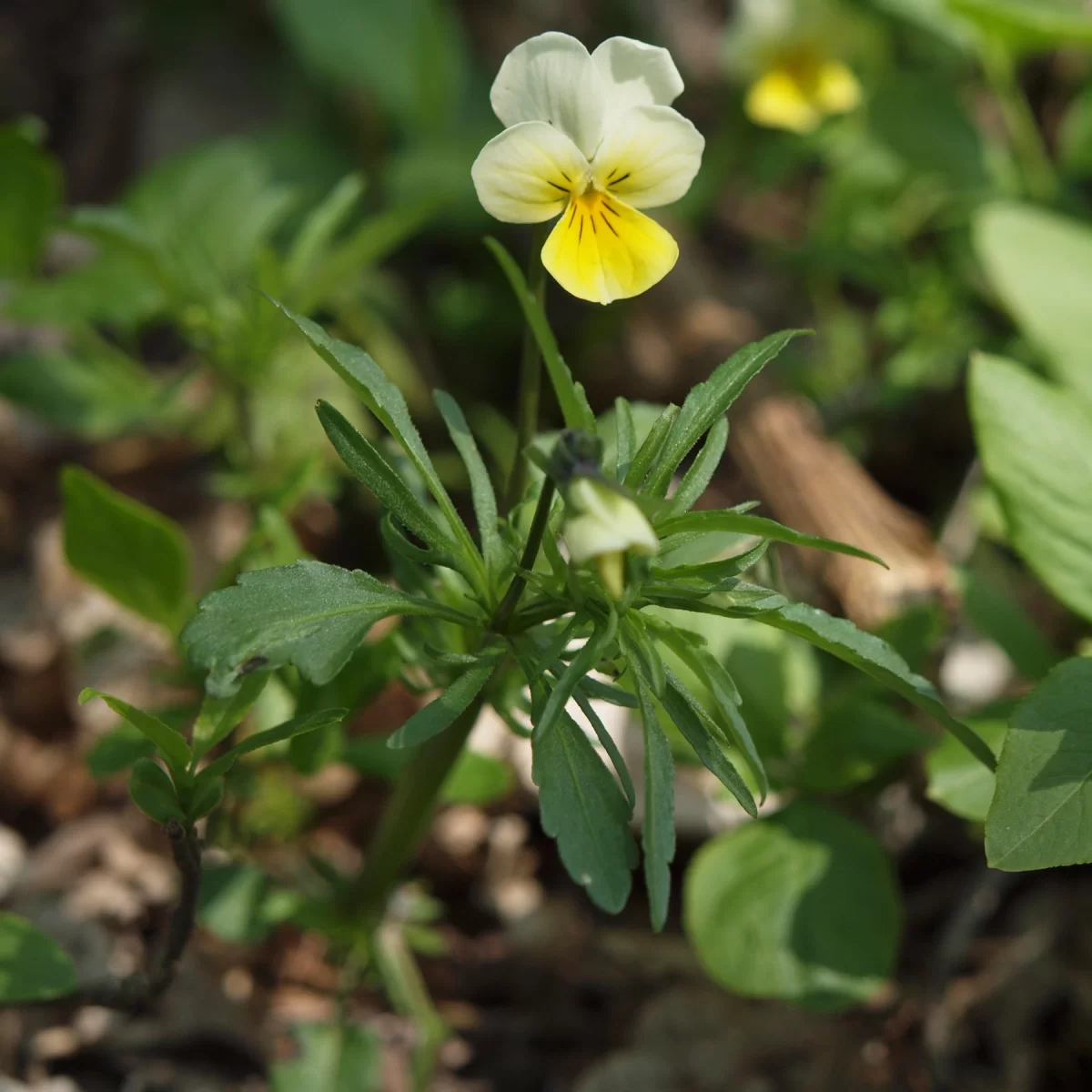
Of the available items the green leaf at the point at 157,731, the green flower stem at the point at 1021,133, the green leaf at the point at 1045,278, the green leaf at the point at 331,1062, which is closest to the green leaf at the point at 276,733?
the green leaf at the point at 157,731

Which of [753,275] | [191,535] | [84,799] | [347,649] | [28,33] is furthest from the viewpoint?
[28,33]

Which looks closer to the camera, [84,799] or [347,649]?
[347,649]

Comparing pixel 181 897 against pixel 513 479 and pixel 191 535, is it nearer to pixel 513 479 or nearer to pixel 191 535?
pixel 513 479

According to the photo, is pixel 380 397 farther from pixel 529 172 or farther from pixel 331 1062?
pixel 331 1062

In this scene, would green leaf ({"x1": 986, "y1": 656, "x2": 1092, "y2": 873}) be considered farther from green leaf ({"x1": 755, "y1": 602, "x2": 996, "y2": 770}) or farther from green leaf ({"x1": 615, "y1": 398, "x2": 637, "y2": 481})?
green leaf ({"x1": 615, "y1": 398, "x2": 637, "y2": 481})

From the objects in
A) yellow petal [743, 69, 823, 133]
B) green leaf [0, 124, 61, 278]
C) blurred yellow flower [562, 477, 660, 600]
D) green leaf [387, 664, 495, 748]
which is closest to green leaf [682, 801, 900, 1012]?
green leaf [387, 664, 495, 748]

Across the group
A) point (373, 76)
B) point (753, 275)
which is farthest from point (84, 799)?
point (753, 275)
